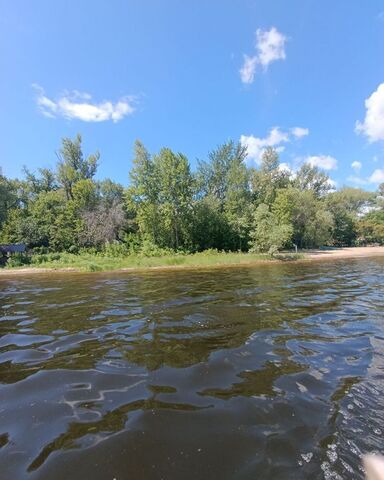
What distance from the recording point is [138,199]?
4188 centimetres

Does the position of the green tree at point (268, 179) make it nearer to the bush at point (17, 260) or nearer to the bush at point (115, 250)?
the bush at point (115, 250)

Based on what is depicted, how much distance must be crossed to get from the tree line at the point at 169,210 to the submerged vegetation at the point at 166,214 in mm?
139

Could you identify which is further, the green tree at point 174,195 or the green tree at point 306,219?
the green tree at point 306,219

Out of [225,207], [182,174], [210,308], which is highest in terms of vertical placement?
[182,174]

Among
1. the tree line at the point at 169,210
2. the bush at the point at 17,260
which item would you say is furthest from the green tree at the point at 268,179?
the bush at the point at 17,260

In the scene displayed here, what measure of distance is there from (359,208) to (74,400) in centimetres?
8619

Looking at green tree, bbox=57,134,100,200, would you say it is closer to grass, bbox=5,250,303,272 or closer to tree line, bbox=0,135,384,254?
tree line, bbox=0,135,384,254

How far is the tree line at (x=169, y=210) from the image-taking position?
Result: 4009 centimetres

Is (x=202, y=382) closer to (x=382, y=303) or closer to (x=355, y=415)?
(x=355, y=415)

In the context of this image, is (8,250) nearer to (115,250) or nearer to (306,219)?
(115,250)

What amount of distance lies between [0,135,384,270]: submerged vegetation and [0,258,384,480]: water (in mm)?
25589

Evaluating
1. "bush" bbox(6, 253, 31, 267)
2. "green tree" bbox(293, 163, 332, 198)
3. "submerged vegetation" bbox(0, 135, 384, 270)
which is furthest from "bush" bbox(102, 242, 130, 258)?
"green tree" bbox(293, 163, 332, 198)

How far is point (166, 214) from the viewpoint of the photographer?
134ft

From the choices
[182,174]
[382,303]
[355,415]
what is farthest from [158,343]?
[182,174]
